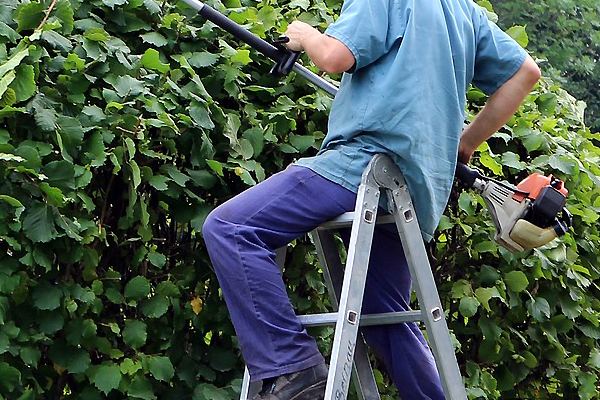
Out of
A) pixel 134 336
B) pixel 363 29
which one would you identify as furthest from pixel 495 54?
pixel 134 336

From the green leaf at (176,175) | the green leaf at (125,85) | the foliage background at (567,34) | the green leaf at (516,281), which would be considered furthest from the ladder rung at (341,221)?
the foliage background at (567,34)

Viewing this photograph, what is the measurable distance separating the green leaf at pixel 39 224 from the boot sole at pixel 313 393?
2.80ft

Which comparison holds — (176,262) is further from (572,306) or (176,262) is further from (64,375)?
(572,306)

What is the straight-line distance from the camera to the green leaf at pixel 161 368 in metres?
3.01

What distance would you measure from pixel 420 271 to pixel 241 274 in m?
0.61

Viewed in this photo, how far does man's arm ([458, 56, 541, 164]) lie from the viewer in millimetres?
3232

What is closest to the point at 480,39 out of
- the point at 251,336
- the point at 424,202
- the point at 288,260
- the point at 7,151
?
the point at 424,202

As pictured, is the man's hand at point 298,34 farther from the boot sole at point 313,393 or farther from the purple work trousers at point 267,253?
the boot sole at point 313,393

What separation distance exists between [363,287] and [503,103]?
905 mm

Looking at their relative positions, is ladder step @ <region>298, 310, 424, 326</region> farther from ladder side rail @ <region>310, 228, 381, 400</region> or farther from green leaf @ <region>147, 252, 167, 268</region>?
green leaf @ <region>147, 252, 167, 268</region>

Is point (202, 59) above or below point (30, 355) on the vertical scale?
above

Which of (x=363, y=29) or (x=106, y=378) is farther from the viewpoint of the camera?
(x=106, y=378)

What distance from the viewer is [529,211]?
10.0 feet

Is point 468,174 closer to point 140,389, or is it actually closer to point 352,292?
point 352,292
